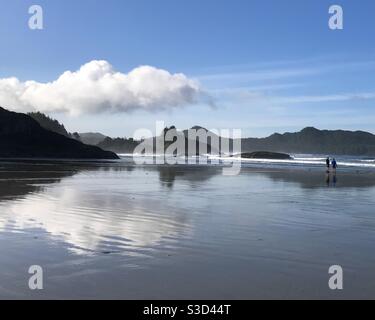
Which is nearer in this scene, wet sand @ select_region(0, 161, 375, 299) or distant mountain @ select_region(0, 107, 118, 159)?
wet sand @ select_region(0, 161, 375, 299)

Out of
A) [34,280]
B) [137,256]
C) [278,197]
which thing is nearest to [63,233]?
[137,256]

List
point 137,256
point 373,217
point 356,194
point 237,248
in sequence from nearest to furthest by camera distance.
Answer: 1. point 137,256
2. point 237,248
3. point 373,217
4. point 356,194

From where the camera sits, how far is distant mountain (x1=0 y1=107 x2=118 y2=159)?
115m

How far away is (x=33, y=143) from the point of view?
12462cm

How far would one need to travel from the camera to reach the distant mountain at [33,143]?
378 ft

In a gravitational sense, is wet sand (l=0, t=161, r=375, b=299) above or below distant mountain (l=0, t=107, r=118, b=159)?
below

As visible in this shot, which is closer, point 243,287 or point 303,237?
point 243,287

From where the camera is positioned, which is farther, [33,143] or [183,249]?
[33,143]

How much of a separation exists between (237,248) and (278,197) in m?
13.4

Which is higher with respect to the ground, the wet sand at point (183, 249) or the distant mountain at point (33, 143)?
the distant mountain at point (33, 143)

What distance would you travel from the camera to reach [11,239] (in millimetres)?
11578

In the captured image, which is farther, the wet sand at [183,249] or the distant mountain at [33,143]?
the distant mountain at [33,143]
